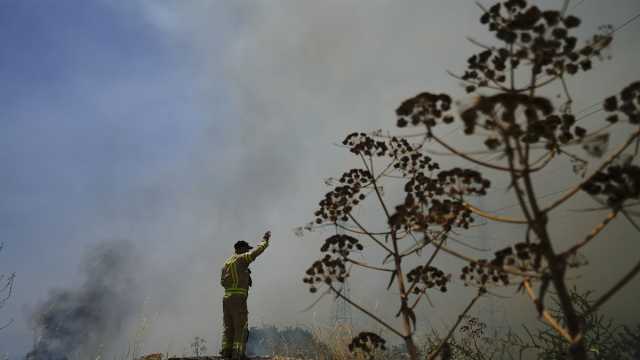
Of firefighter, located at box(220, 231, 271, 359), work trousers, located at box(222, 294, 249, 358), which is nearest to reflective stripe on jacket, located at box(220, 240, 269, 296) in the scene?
firefighter, located at box(220, 231, 271, 359)

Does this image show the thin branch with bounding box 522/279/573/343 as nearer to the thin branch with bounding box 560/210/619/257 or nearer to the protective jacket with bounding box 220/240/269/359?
the thin branch with bounding box 560/210/619/257

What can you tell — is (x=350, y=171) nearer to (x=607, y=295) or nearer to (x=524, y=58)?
(x=524, y=58)

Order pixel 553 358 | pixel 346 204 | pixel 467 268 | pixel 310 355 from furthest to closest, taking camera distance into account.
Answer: pixel 310 355 < pixel 553 358 < pixel 346 204 < pixel 467 268

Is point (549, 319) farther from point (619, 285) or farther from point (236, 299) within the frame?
point (236, 299)

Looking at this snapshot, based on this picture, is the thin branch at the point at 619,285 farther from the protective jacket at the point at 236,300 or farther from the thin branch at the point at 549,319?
the protective jacket at the point at 236,300

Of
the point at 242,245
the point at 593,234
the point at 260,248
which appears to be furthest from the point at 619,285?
the point at 242,245

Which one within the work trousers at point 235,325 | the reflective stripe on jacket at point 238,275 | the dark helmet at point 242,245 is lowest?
the work trousers at point 235,325

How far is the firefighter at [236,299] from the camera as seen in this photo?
1041cm

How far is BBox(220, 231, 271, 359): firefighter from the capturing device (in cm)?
1041

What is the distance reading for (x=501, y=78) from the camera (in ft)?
10.8

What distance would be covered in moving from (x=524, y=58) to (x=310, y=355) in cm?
1141

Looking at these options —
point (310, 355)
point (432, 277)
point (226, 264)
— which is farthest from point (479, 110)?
point (310, 355)

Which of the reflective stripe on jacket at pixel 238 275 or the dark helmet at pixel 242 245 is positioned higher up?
the dark helmet at pixel 242 245

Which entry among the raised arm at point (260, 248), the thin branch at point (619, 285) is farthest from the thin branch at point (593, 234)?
the raised arm at point (260, 248)
